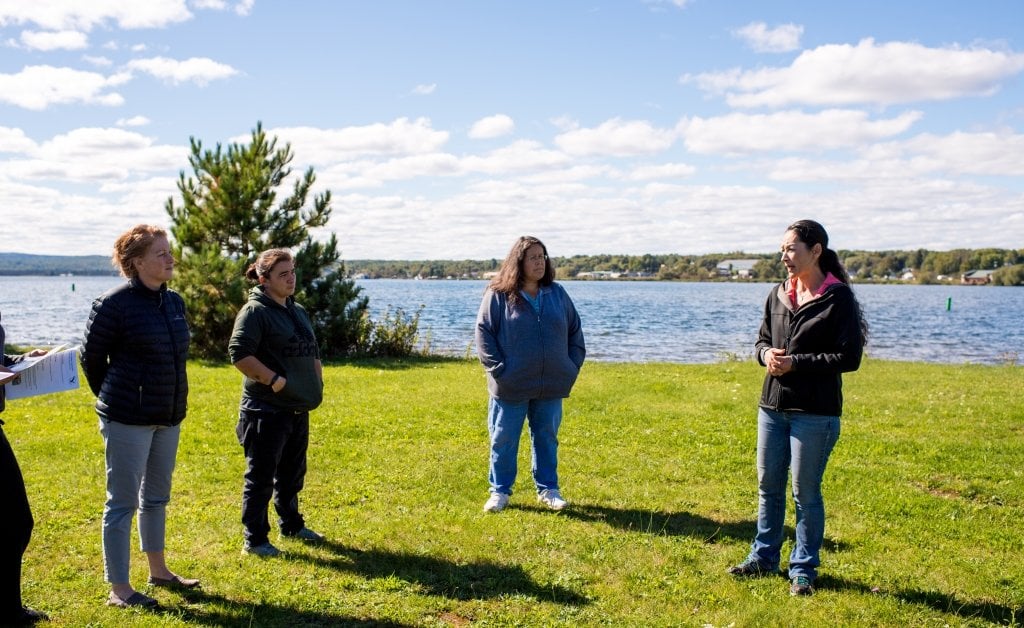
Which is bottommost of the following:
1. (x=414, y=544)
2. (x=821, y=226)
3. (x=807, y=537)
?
(x=414, y=544)

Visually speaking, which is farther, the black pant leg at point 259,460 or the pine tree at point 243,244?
the pine tree at point 243,244

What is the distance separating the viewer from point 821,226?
4.84 m

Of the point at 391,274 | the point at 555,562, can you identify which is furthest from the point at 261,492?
the point at 391,274

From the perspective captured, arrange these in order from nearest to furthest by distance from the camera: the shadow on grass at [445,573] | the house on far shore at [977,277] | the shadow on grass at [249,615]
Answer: the shadow on grass at [249,615] → the shadow on grass at [445,573] → the house on far shore at [977,277]

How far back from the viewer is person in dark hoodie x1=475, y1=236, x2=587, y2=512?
6.37 m

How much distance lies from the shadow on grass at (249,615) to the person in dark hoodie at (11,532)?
747 mm

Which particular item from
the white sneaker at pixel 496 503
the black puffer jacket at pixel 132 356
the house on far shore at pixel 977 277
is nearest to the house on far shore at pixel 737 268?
the house on far shore at pixel 977 277

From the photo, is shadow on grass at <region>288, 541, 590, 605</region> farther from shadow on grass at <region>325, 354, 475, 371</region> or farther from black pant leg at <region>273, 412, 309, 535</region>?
shadow on grass at <region>325, 354, 475, 371</region>

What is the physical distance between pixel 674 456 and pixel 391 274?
15430 centimetres

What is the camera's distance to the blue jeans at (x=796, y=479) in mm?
4738

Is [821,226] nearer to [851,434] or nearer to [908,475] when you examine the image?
[908,475]

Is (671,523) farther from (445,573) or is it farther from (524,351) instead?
(445,573)

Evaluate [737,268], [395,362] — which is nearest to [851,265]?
[737,268]

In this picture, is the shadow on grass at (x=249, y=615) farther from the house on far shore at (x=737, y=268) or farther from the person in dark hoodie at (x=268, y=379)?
the house on far shore at (x=737, y=268)
